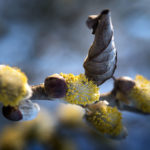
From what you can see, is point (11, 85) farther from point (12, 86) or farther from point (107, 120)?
point (107, 120)

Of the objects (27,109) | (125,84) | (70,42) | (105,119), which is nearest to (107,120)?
(105,119)

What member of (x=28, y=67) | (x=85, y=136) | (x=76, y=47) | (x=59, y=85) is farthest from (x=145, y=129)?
(x=59, y=85)

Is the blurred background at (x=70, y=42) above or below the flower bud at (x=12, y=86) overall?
above

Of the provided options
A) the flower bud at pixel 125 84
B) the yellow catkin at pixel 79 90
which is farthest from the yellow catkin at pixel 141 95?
the yellow catkin at pixel 79 90

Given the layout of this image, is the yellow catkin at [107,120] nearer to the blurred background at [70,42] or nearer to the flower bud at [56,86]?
the flower bud at [56,86]

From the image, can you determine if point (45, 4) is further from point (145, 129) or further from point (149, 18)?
point (145, 129)
